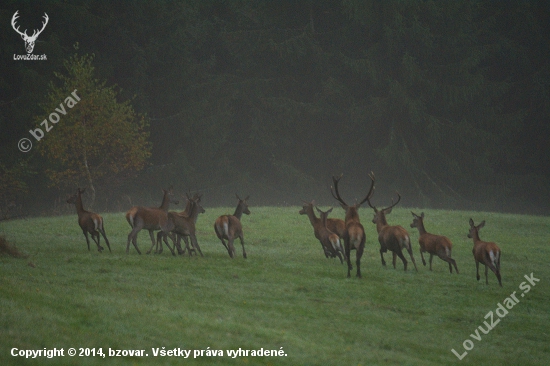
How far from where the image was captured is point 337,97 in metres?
52.8

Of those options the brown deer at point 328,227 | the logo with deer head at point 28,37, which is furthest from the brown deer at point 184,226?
the logo with deer head at point 28,37

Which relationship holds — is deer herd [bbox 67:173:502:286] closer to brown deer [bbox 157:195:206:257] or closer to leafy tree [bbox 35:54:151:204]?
brown deer [bbox 157:195:206:257]

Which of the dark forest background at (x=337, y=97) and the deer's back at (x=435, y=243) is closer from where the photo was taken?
the deer's back at (x=435, y=243)

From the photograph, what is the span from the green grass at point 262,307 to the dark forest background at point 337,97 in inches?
1164

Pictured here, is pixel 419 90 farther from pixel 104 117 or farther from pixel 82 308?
pixel 82 308

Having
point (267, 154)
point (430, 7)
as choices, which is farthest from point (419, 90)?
point (267, 154)

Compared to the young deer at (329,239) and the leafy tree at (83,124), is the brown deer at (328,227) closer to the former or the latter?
the young deer at (329,239)

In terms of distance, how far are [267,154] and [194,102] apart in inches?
262

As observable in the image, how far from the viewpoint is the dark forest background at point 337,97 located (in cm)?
4978

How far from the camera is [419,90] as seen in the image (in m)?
51.3

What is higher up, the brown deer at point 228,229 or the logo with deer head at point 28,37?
the logo with deer head at point 28,37

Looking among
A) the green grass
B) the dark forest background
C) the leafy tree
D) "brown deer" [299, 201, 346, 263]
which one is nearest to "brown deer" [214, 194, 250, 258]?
the green grass

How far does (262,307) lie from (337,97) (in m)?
41.0

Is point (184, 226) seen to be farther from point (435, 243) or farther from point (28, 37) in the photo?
point (28, 37)
